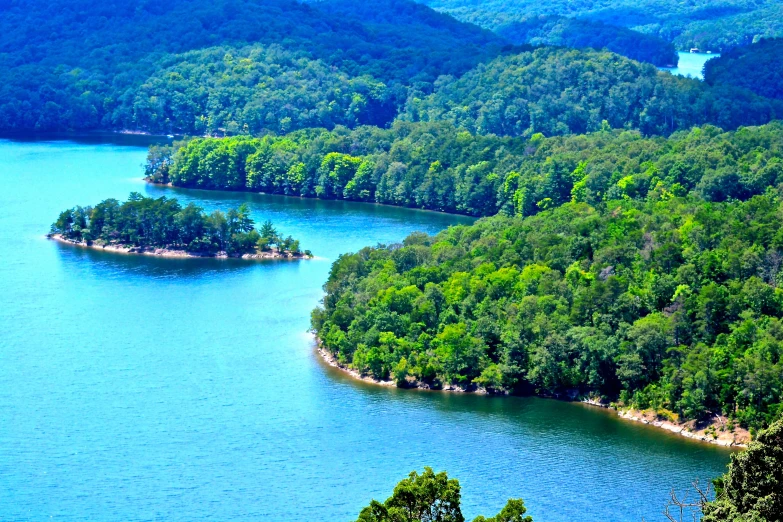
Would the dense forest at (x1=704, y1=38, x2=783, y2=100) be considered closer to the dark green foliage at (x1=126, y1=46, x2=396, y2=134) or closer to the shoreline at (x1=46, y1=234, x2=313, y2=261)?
the dark green foliage at (x1=126, y1=46, x2=396, y2=134)

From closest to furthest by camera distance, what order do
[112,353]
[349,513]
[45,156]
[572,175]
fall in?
[349,513]
[112,353]
[572,175]
[45,156]

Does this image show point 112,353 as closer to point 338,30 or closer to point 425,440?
point 425,440

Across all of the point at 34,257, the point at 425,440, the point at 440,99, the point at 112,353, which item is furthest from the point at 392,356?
the point at 440,99

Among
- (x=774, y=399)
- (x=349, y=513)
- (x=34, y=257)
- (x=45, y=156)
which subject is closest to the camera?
(x=349, y=513)

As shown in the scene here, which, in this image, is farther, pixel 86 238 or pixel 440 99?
pixel 440 99

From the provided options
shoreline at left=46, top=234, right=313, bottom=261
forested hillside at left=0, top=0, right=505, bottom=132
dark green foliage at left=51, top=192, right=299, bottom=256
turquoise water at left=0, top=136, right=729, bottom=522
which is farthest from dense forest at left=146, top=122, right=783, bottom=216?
turquoise water at left=0, top=136, right=729, bottom=522

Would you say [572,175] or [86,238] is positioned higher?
[572,175]

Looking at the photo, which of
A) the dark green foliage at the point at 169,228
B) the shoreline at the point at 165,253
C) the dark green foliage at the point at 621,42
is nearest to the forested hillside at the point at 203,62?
the dark green foliage at the point at 621,42
